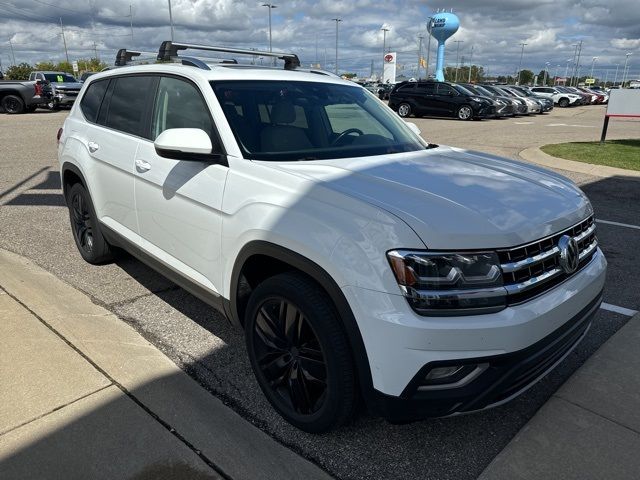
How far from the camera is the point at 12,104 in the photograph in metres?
23.7

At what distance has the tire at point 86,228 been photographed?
4.54m

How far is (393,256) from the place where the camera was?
82.7 inches

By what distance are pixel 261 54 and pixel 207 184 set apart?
6.72 ft

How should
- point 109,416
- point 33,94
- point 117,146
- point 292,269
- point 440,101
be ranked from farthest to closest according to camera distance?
point 440,101 → point 33,94 → point 117,146 → point 109,416 → point 292,269

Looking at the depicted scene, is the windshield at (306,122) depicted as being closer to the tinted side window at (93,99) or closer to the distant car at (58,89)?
the tinted side window at (93,99)

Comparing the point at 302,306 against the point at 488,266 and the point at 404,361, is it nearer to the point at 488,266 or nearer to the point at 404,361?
the point at 404,361

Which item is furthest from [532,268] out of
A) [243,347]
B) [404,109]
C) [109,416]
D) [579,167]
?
[404,109]

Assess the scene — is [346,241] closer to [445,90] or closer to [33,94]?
[445,90]

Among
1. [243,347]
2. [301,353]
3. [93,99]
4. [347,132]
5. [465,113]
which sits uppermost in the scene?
[93,99]

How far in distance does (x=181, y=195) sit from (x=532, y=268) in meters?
2.02

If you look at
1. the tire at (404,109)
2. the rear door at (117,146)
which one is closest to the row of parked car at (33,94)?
the tire at (404,109)

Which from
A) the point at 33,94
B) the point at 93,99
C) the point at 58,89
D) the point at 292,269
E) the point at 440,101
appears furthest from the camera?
the point at 440,101

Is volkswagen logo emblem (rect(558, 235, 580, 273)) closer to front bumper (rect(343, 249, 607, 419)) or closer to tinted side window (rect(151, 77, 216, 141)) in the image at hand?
front bumper (rect(343, 249, 607, 419))

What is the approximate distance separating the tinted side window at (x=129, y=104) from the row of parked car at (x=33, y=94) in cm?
2080
